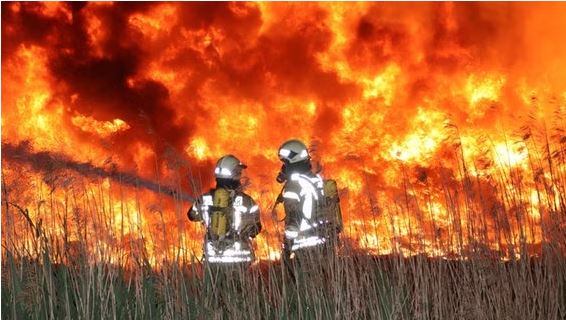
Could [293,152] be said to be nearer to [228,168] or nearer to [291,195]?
[291,195]

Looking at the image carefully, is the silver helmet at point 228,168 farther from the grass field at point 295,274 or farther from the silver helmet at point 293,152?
the grass field at point 295,274

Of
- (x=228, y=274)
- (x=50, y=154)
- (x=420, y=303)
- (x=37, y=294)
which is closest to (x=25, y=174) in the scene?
(x=50, y=154)

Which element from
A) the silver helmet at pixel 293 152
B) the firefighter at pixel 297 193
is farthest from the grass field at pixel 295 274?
the silver helmet at pixel 293 152

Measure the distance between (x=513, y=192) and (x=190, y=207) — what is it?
3.47 meters

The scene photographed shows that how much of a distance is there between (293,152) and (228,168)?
2.32ft

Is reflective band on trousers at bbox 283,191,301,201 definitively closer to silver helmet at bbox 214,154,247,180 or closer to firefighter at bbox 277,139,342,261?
firefighter at bbox 277,139,342,261

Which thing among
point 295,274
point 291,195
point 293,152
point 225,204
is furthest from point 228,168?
point 295,274

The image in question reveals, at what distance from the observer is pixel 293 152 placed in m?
7.59

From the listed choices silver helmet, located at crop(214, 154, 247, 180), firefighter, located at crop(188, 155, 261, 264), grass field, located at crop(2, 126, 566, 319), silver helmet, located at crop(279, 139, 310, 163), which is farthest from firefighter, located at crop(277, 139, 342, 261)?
grass field, located at crop(2, 126, 566, 319)

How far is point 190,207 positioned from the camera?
25.7ft

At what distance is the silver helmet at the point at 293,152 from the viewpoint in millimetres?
7598

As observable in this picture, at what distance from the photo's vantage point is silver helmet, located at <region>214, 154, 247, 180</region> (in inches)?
305

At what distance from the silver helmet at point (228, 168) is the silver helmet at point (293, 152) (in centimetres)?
45

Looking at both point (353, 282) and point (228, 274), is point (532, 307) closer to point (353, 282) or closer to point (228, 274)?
point (353, 282)
